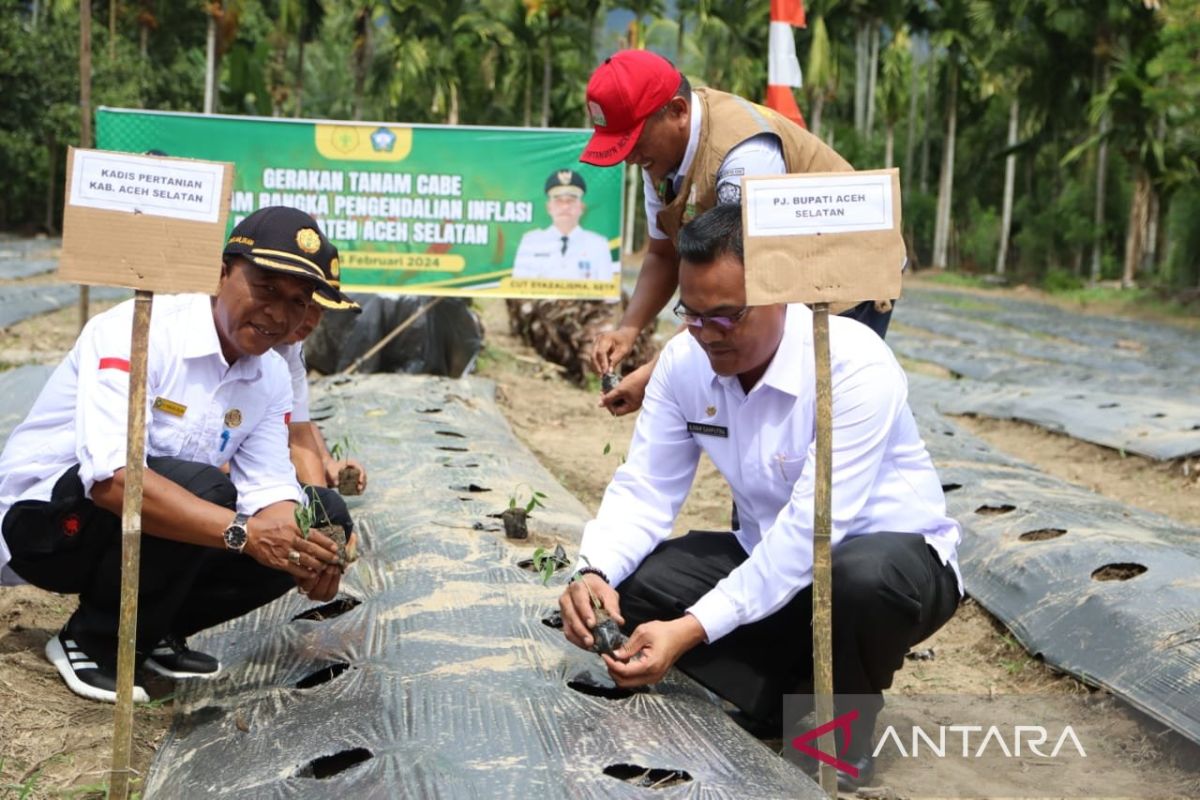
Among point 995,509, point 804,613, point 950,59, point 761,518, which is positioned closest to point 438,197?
point 995,509

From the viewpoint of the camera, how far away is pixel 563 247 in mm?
7746

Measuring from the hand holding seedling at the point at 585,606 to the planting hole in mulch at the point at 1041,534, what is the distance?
218 cm

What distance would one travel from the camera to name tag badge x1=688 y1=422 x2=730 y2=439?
261 centimetres

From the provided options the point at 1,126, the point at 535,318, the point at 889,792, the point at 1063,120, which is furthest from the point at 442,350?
the point at 1063,120

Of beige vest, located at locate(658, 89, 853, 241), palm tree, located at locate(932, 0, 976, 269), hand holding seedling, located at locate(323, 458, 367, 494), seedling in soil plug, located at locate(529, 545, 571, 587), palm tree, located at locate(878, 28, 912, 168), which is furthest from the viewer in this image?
palm tree, located at locate(878, 28, 912, 168)

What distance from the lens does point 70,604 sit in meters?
3.59

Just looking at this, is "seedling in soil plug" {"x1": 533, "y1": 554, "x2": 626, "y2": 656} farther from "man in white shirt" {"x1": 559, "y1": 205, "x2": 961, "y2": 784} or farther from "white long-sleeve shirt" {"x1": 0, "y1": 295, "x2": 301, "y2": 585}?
"white long-sleeve shirt" {"x1": 0, "y1": 295, "x2": 301, "y2": 585}

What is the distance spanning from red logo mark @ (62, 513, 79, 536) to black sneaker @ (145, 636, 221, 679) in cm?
37

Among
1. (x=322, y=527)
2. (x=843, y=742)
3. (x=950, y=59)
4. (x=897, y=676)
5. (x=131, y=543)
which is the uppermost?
(x=950, y=59)

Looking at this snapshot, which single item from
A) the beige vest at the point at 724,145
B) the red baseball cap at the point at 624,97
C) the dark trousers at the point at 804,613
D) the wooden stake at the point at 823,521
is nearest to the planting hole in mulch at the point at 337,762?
the dark trousers at the point at 804,613

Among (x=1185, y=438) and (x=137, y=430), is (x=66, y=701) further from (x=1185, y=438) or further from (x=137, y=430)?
(x=1185, y=438)

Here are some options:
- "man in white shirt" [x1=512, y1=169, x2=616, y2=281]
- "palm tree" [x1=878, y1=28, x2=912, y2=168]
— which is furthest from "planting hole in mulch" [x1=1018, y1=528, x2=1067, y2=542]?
"palm tree" [x1=878, y1=28, x2=912, y2=168]

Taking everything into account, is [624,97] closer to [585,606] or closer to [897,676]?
[585,606]

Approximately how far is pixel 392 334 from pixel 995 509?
438 cm
